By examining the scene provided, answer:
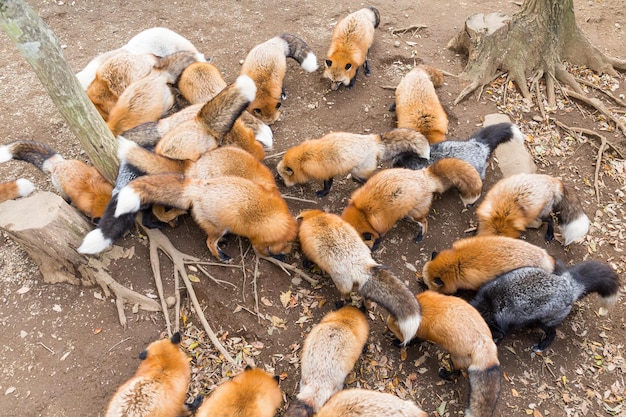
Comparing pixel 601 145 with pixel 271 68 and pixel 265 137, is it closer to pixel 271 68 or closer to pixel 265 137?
pixel 265 137

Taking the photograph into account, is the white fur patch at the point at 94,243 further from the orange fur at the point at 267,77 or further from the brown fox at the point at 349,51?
the brown fox at the point at 349,51

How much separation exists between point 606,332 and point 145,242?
569 centimetres

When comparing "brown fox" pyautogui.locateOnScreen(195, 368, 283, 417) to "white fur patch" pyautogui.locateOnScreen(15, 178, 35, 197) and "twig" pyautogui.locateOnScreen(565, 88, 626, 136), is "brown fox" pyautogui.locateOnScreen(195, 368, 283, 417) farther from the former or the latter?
"twig" pyautogui.locateOnScreen(565, 88, 626, 136)

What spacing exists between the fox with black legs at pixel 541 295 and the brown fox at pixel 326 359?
62.9 inches

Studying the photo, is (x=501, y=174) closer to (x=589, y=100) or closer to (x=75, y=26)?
(x=589, y=100)

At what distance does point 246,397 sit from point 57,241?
271 centimetres

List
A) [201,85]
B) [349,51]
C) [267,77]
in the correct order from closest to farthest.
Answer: [201,85] → [267,77] → [349,51]

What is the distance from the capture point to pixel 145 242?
5.60 metres

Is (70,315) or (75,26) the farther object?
(75,26)

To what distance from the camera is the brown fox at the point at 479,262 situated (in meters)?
5.41

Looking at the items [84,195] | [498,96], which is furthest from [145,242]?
[498,96]

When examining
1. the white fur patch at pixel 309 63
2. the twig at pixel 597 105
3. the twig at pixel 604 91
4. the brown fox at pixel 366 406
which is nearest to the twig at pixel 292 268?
the brown fox at pixel 366 406

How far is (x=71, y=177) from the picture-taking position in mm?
5781

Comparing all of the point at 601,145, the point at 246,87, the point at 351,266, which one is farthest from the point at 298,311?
the point at 601,145
